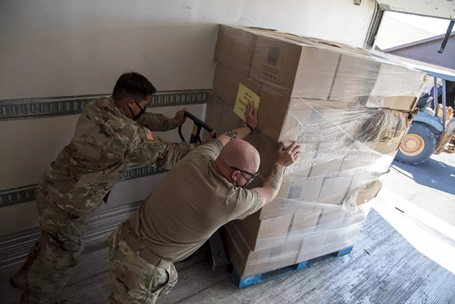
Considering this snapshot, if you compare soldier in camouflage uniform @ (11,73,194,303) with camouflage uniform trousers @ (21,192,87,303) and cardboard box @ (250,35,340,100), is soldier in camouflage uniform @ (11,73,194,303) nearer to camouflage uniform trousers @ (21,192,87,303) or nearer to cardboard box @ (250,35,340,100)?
camouflage uniform trousers @ (21,192,87,303)

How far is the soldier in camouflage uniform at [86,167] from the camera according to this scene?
59.6 inches

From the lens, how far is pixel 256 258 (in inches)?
81.1

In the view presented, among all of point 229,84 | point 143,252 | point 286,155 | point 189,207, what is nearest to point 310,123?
point 286,155

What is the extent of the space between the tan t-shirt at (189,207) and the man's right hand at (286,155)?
28cm

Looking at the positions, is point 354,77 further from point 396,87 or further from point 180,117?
point 180,117

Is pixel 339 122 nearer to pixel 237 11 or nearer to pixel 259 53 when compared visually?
pixel 259 53

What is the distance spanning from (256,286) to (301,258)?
44cm

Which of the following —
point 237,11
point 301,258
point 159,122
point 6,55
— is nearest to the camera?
point 6,55

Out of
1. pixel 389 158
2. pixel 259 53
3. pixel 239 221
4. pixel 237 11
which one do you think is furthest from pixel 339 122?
pixel 237 11

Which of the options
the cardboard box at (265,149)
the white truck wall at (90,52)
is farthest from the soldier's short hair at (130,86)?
the cardboard box at (265,149)

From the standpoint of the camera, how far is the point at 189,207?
4.26ft

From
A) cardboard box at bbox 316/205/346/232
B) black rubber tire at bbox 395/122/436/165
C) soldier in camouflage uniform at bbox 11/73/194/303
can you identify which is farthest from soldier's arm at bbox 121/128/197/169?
black rubber tire at bbox 395/122/436/165

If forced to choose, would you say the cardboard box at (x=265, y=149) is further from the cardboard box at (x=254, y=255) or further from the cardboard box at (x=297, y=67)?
the cardboard box at (x=254, y=255)

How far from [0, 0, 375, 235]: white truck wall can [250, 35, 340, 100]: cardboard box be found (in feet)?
2.13
